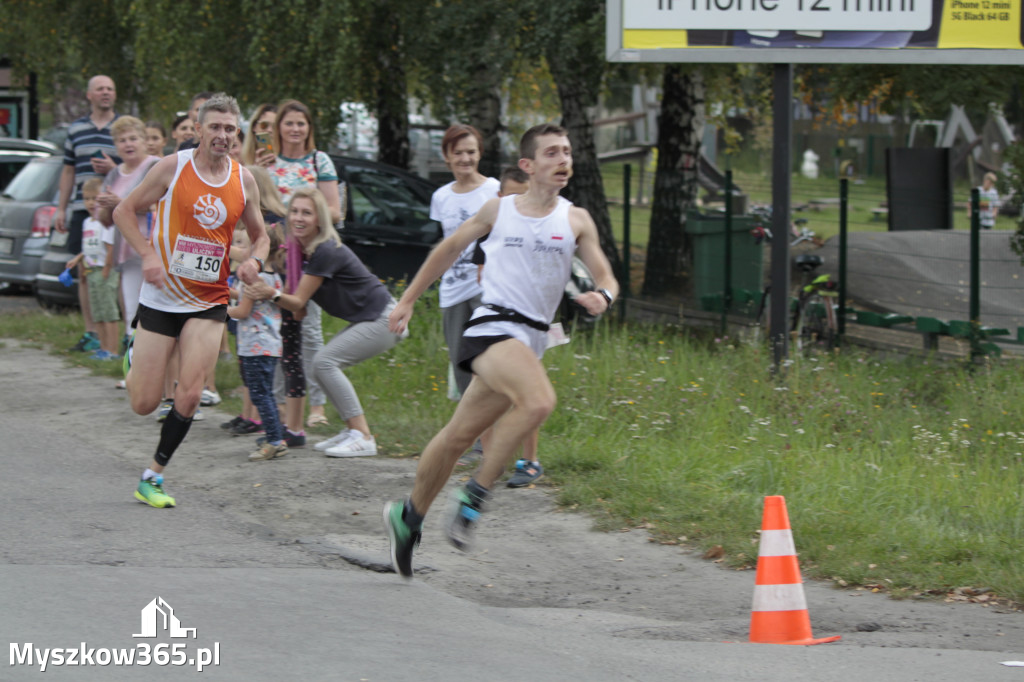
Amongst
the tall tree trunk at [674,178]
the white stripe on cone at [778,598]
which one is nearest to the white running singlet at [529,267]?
the white stripe on cone at [778,598]

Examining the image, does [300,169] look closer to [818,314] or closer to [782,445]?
[782,445]

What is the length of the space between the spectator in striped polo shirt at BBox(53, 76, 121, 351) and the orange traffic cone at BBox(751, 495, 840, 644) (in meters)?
7.21

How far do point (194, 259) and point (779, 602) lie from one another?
11.2 ft

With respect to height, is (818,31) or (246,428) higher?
(818,31)

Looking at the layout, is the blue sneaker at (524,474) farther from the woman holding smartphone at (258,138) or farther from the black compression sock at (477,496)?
the woman holding smartphone at (258,138)

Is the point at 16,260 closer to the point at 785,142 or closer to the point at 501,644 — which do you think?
the point at 785,142

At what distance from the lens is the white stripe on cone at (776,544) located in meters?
4.90

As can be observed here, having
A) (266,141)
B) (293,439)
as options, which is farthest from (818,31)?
(293,439)

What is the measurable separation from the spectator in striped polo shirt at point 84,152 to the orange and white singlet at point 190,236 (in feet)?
13.7

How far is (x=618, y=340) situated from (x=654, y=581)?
5307mm

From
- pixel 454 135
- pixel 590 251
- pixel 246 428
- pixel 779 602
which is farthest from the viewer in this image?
pixel 246 428

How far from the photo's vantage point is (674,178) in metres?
16.5

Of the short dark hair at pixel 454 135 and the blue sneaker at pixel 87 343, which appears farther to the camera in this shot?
the blue sneaker at pixel 87 343

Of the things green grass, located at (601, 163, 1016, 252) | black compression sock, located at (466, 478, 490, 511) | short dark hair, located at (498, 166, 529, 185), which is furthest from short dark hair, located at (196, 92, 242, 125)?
green grass, located at (601, 163, 1016, 252)
